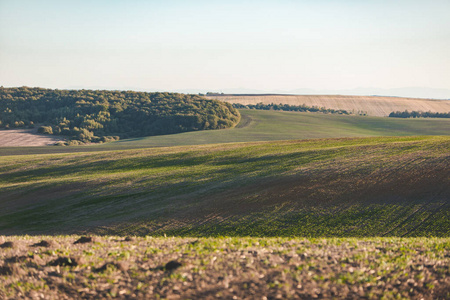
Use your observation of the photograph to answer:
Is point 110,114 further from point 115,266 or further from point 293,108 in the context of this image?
point 115,266

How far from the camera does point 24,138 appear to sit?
93.2 m

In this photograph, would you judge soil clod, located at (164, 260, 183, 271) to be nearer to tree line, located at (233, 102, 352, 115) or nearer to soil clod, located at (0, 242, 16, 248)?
soil clod, located at (0, 242, 16, 248)

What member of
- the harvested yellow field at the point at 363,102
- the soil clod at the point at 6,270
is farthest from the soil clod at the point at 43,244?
the harvested yellow field at the point at 363,102

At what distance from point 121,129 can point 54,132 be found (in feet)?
57.0

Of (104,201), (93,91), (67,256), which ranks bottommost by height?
(104,201)

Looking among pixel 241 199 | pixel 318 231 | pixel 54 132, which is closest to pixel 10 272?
pixel 318 231

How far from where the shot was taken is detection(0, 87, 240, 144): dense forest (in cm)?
10800

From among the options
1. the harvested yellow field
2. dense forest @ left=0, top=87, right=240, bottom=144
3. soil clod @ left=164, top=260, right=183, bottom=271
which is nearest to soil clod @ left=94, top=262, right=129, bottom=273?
soil clod @ left=164, top=260, right=183, bottom=271

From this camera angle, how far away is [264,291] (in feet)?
31.0

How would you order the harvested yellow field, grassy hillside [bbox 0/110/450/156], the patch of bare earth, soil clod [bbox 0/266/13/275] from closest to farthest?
soil clod [bbox 0/266/13/275]
grassy hillside [bbox 0/110/450/156]
the patch of bare earth
the harvested yellow field

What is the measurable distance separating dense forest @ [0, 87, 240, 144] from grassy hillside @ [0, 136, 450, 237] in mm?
64694

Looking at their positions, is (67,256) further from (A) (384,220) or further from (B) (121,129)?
(B) (121,129)

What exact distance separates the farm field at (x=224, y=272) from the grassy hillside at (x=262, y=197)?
349 inches

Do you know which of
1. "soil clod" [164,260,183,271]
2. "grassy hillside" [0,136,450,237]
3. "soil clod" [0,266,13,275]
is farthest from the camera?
"grassy hillside" [0,136,450,237]
